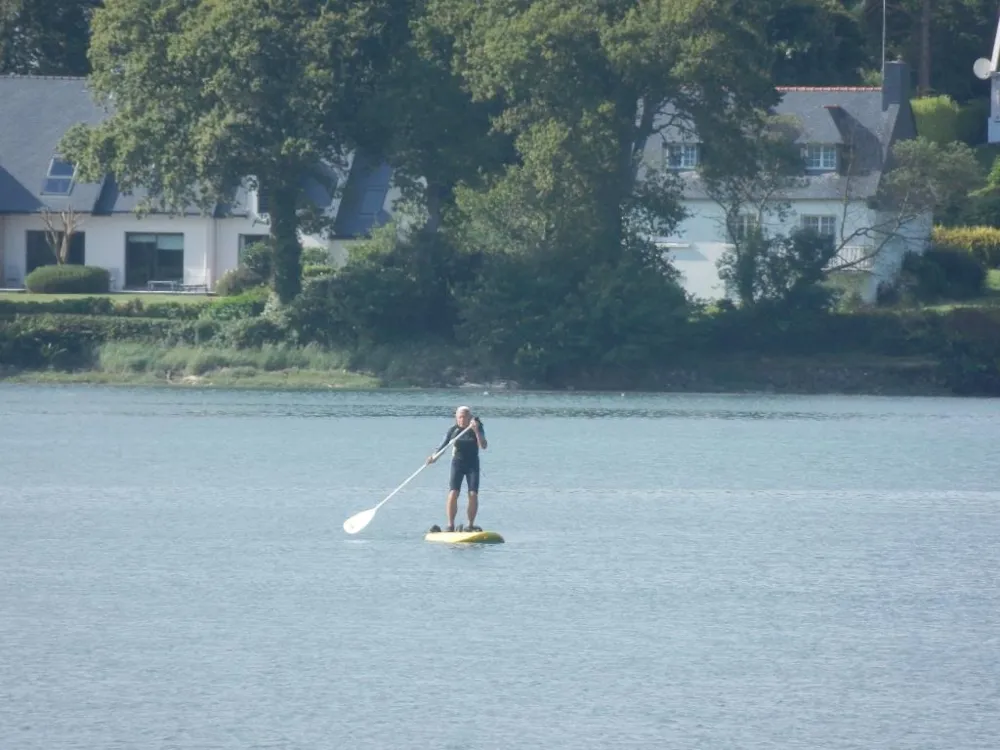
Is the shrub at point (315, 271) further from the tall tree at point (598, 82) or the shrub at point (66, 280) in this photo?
the tall tree at point (598, 82)

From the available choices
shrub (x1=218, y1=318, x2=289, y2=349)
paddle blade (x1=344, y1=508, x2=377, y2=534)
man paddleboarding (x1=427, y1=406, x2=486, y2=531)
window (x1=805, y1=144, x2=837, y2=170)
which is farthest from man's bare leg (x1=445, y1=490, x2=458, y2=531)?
window (x1=805, y1=144, x2=837, y2=170)

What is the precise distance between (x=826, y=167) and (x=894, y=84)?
4302 mm

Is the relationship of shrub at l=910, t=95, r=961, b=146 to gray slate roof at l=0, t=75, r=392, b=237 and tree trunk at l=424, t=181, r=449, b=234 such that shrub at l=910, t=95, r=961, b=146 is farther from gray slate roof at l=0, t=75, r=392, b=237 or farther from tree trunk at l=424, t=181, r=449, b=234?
tree trunk at l=424, t=181, r=449, b=234


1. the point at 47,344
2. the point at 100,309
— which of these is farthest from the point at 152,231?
the point at 47,344

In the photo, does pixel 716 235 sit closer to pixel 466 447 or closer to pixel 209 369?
pixel 209 369

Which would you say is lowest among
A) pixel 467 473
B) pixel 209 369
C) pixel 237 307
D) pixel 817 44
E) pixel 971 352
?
pixel 467 473

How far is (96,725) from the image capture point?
19.2m

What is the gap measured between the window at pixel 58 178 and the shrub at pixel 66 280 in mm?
5163

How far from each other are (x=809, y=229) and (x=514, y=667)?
151ft

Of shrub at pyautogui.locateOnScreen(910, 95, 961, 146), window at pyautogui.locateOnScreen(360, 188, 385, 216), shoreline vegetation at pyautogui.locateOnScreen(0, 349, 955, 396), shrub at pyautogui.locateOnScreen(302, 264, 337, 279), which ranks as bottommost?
shoreline vegetation at pyautogui.locateOnScreen(0, 349, 955, 396)

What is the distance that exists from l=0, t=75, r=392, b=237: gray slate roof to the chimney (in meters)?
19.0

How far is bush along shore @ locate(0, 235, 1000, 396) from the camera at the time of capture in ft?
212

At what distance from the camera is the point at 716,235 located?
7531 centimetres

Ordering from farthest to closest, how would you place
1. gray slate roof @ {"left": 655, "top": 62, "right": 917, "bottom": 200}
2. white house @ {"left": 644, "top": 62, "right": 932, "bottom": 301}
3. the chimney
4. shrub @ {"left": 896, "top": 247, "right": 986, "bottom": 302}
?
the chimney → gray slate roof @ {"left": 655, "top": 62, "right": 917, "bottom": 200} → white house @ {"left": 644, "top": 62, "right": 932, "bottom": 301} → shrub @ {"left": 896, "top": 247, "right": 986, "bottom": 302}
